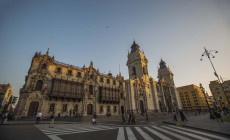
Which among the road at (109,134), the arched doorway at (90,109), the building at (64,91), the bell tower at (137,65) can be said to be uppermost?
the bell tower at (137,65)

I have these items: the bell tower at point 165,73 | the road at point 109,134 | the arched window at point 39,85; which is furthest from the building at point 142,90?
the road at point 109,134

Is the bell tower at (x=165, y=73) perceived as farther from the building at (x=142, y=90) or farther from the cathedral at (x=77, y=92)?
the cathedral at (x=77, y=92)

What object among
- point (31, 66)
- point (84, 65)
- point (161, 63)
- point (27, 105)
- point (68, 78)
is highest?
point (161, 63)

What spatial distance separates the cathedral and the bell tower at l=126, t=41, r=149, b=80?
646 millimetres

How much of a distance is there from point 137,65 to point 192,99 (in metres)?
68.4

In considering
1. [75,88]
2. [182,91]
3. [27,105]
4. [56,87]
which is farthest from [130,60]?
[182,91]

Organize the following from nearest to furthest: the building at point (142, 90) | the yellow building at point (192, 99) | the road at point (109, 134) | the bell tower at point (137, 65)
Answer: the road at point (109, 134), the building at point (142, 90), the bell tower at point (137, 65), the yellow building at point (192, 99)

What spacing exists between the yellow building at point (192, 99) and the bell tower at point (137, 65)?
63439 mm

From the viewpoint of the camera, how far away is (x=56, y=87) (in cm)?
2381

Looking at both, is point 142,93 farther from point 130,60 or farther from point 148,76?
→ point 130,60

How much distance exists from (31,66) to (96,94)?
16960 millimetres

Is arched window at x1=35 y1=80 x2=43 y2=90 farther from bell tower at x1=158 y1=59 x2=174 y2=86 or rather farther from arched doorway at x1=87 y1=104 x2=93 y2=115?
bell tower at x1=158 y1=59 x2=174 y2=86

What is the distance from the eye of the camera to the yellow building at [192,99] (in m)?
80.2

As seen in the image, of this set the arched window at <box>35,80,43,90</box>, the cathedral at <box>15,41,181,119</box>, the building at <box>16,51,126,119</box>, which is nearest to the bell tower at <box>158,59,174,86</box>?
the cathedral at <box>15,41,181,119</box>
